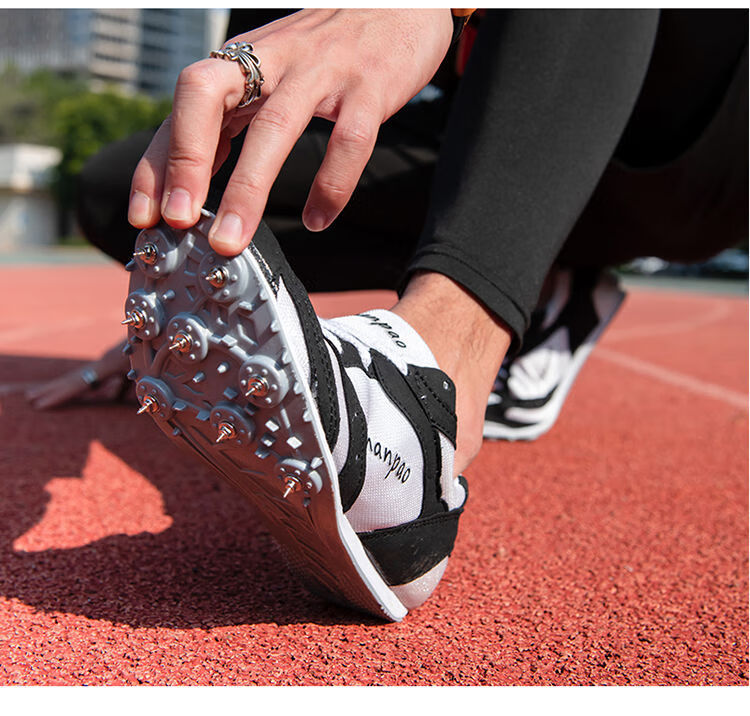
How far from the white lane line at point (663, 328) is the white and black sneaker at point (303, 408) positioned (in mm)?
4323

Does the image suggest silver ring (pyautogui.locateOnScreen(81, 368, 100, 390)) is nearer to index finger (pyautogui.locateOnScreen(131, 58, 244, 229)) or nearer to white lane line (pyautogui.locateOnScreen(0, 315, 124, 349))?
index finger (pyautogui.locateOnScreen(131, 58, 244, 229))

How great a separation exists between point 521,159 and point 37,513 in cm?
95

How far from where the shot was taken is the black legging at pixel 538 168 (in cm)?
104

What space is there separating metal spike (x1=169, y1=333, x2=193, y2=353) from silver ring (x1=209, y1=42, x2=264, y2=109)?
0.75 feet

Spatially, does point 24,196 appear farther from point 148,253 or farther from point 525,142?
point 148,253

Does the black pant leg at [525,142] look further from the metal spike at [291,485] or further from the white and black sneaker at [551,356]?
the white and black sneaker at [551,356]

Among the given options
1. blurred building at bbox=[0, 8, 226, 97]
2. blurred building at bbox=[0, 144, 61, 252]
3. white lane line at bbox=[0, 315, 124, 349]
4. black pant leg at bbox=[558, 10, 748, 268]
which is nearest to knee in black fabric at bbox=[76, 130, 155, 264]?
black pant leg at bbox=[558, 10, 748, 268]

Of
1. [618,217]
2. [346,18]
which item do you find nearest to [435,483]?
[346,18]

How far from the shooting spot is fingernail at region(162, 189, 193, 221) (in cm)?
71

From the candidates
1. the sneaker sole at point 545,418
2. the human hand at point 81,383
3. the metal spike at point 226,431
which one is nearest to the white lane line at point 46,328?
the human hand at point 81,383

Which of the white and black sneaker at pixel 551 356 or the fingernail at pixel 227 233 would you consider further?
the white and black sneaker at pixel 551 356

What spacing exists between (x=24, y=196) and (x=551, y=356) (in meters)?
36.7

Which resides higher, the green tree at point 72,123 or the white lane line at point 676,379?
the white lane line at point 676,379

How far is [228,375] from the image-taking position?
0.77 m
